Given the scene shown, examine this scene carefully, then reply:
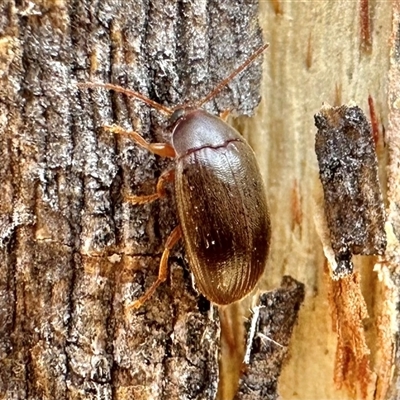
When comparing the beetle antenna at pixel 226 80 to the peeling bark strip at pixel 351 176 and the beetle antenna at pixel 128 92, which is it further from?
the peeling bark strip at pixel 351 176

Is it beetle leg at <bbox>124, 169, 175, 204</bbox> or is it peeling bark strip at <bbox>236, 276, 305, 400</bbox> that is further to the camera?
peeling bark strip at <bbox>236, 276, 305, 400</bbox>

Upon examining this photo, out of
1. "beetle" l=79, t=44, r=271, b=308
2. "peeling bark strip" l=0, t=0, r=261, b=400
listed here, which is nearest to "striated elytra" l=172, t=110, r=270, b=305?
"beetle" l=79, t=44, r=271, b=308

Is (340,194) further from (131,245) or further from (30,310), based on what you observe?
(30,310)

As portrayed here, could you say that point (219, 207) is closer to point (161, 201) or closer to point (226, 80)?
point (161, 201)

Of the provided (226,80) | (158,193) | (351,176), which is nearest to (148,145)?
(158,193)

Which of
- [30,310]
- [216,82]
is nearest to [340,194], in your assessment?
[216,82]

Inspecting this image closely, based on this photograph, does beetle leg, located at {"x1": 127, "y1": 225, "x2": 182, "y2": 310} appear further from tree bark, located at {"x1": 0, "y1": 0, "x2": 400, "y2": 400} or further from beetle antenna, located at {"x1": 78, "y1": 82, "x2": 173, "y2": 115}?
beetle antenna, located at {"x1": 78, "y1": 82, "x2": 173, "y2": 115}

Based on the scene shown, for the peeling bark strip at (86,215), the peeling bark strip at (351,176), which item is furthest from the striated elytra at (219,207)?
the peeling bark strip at (351,176)
